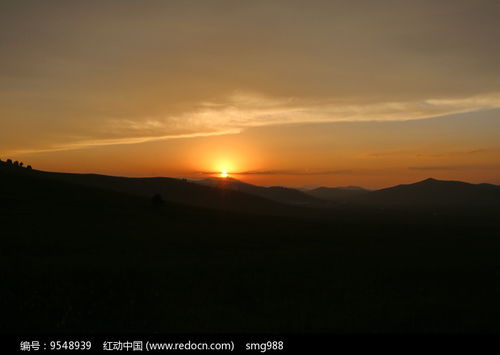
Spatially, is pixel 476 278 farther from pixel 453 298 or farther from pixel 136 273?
pixel 136 273

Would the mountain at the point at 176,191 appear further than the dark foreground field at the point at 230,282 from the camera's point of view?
Yes

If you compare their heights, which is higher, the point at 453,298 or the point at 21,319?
the point at 21,319

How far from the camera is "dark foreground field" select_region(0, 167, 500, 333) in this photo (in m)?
13.8

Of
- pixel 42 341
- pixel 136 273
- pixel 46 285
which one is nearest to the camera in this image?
pixel 42 341

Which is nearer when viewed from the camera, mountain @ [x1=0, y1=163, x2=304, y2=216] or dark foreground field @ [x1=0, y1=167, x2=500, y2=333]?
dark foreground field @ [x1=0, y1=167, x2=500, y2=333]

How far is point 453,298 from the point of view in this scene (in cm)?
1766

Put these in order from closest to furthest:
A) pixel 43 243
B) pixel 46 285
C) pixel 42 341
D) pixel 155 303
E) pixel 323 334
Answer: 1. pixel 42 341
2. pixel 323 334
3. pixel 155 303
4. pixel 46 285
5. pixel 43 243

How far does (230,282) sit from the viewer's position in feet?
64.5

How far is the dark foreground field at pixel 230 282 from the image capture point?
13836 millimetres

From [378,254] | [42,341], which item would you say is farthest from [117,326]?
[378,254]

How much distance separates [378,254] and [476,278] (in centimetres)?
981

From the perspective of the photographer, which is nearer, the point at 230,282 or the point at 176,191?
the point at 230,282

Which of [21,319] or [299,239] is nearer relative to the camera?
[21,319]

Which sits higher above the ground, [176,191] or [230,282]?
[176,191]
